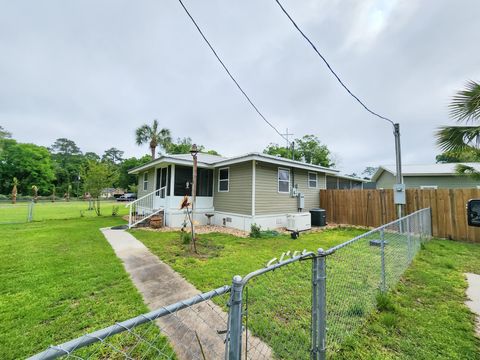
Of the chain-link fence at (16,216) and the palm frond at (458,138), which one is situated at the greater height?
the palm frond at (458,138)

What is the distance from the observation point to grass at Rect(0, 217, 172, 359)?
7.89 ft

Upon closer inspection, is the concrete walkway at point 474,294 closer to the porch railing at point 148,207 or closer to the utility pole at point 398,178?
the utility pole at point 398,178

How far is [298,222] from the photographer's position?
952 centimetres

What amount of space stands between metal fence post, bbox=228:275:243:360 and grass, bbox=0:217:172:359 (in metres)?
1.59

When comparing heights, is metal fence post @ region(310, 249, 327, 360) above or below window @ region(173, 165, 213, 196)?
below

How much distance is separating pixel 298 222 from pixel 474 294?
6.17 metres

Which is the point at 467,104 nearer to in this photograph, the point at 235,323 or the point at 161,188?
the point at 235,323

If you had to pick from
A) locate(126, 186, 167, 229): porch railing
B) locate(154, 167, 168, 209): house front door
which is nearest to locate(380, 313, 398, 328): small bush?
locate(126, 186, 167, 229): porch railing

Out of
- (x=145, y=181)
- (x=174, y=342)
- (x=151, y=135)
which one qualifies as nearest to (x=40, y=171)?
(x=151, y=135)

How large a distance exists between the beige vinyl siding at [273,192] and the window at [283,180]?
22cm

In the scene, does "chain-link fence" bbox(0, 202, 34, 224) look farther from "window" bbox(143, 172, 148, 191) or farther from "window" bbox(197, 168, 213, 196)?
"window" bbox(197, 168, 213, 196)

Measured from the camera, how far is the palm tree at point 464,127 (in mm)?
5059

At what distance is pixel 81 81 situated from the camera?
1147 centimetres

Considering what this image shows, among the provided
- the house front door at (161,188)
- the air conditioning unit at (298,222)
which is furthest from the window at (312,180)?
the house front door at (161,188)
